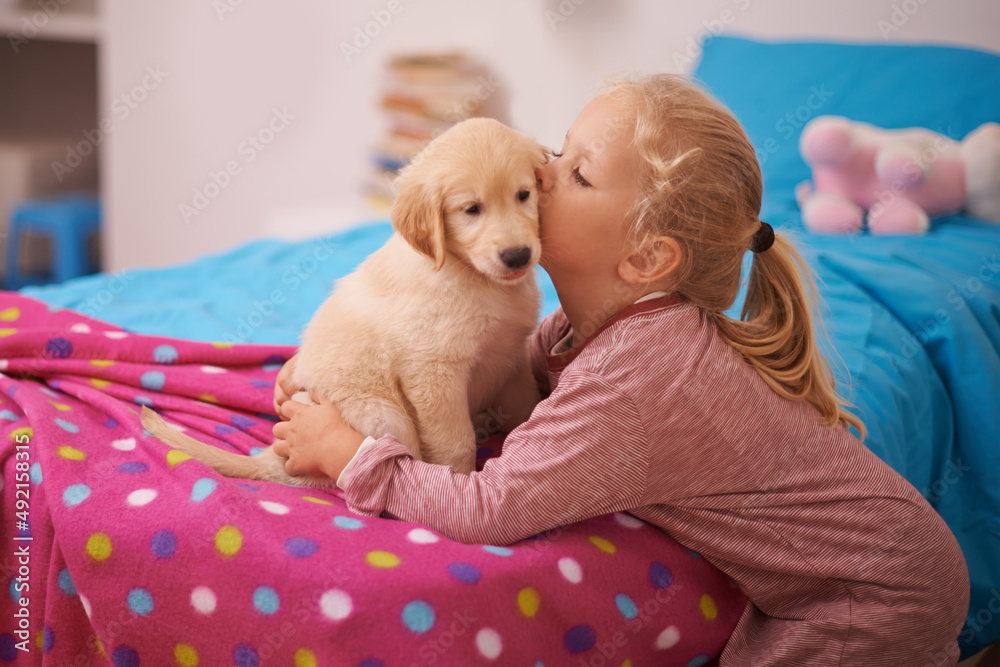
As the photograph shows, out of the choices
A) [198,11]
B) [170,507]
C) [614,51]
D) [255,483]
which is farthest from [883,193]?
[198,11]

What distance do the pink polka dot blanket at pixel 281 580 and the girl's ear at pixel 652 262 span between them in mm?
357

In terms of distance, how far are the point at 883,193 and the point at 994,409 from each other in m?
0.81

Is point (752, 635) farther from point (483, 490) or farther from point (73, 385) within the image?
point (73, 385)

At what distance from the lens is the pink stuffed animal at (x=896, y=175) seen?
85.7 inches

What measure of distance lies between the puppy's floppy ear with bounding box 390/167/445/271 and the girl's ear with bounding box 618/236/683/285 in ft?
0.93

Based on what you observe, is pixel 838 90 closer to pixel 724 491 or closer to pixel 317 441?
pixel 724 491

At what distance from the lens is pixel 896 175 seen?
2.18m

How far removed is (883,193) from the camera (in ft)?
7.45

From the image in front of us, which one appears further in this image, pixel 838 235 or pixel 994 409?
pixel 838 235

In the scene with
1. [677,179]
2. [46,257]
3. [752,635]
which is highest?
[677,179]

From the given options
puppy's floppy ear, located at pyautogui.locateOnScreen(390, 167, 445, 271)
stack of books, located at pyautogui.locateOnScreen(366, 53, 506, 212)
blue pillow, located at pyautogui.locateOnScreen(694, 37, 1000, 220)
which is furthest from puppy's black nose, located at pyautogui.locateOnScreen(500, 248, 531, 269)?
stack of books, located at pyautogui.locateOnScreen(366, 53, 506, 212)

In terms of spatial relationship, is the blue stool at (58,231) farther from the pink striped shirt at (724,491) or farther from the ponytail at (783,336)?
the ponytail at (783,336)

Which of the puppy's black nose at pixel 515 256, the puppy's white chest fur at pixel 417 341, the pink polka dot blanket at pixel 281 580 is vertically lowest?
the pink polka dot blanket at pixel 281 580

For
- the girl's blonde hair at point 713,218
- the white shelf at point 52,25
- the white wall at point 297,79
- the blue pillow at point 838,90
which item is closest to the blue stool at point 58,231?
the white wall at point 297,79
